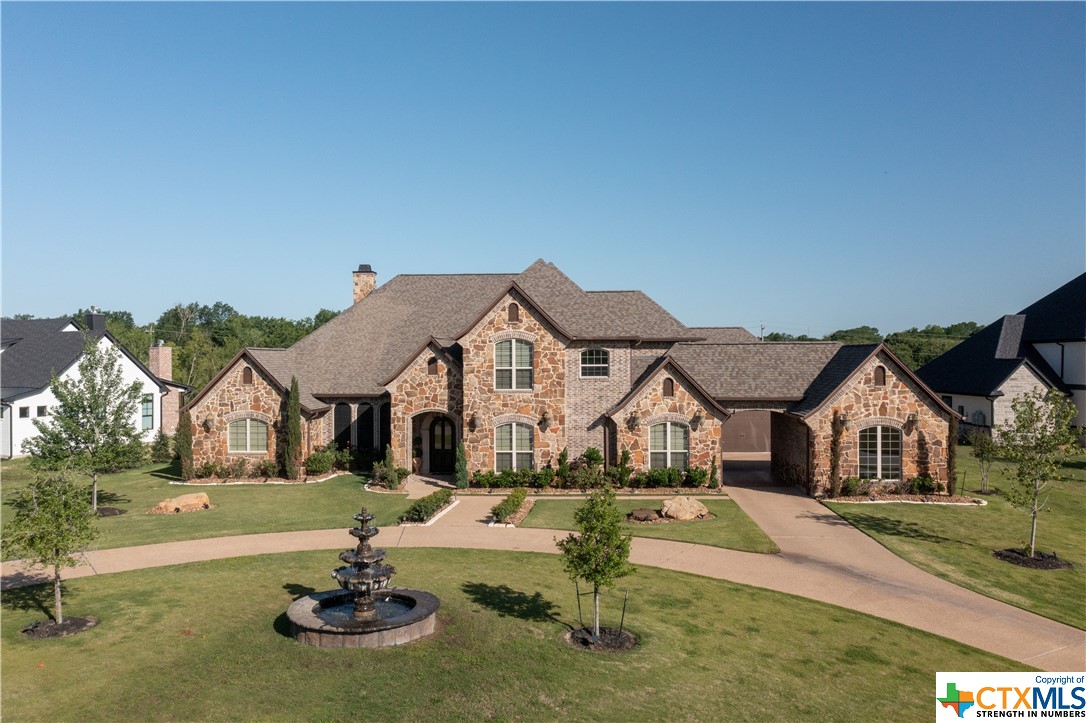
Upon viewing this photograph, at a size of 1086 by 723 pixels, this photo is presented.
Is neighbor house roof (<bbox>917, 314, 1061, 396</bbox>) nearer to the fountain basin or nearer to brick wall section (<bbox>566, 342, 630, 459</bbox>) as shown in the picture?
brick wall section (<bbox>566, 342, 630, 459</bbox>)

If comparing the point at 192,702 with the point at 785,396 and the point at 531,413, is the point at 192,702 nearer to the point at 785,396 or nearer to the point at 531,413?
the point at 531,413

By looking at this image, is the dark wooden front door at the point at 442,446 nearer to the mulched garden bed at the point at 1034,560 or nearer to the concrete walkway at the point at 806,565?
the concrete walkway at the point at 806,565

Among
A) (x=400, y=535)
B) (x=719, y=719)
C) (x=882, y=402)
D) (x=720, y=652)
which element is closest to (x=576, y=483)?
(x=400, y=535)

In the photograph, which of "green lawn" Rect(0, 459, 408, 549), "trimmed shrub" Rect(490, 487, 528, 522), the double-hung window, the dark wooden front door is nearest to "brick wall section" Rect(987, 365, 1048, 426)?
"trimmed shrub" Rect(490, 487, 528, 522)

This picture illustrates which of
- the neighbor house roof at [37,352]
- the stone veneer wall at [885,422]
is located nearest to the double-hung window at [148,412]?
the neighbor house roof at [37,352]

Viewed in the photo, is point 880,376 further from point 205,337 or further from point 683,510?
point 205,337

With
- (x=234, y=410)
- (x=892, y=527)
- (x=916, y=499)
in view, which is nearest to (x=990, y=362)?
(x=916, y=499)
